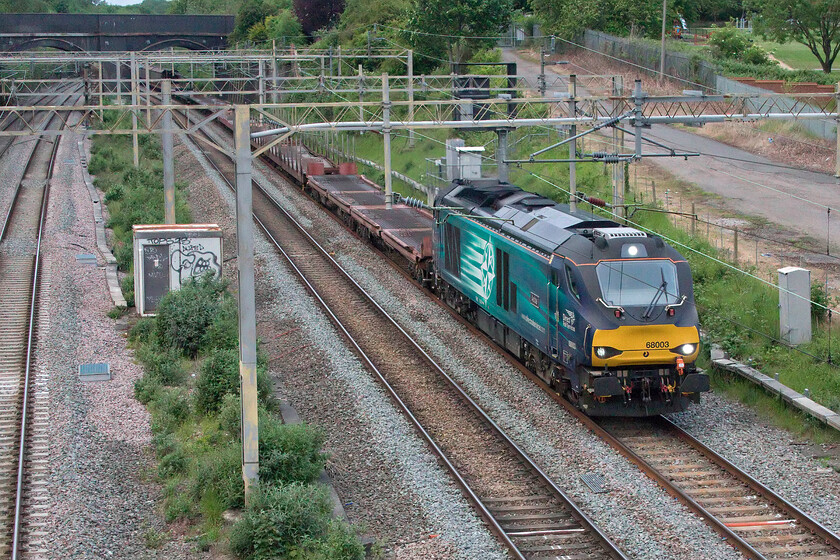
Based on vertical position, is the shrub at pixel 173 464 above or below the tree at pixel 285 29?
below

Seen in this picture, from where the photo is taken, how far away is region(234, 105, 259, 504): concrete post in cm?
1271

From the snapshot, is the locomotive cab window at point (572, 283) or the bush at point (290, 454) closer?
the bush at point (290, 454)

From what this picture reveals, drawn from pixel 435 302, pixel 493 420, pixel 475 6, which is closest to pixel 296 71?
pixel 475 6

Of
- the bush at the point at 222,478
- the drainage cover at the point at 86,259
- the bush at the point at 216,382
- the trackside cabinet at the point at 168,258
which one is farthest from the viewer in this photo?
the drainage cover at the point at 86,259

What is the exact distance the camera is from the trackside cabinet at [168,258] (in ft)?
80.3

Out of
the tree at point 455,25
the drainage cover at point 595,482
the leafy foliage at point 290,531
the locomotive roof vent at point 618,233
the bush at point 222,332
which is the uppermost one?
the tree at point 455,25

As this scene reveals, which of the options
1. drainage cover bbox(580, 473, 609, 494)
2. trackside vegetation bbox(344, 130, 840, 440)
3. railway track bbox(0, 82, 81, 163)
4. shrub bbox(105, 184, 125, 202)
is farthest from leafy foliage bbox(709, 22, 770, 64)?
drainage cover bbox(580, 473, 609, 494)

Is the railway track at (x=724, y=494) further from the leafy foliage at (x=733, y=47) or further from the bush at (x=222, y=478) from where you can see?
the leafy foliage at (x=733, y=47)

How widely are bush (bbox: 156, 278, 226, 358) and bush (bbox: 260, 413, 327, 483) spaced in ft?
23.7

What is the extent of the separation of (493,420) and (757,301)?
8.47 meters

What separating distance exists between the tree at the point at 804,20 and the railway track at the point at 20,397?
39743 mm

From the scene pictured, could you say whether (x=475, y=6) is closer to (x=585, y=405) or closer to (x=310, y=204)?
(x=310, y=204)

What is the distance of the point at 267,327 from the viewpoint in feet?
79.1

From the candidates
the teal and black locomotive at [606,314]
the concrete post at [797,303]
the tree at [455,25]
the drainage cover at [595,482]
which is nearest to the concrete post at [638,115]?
the teal and black locomotive at [606,314]
